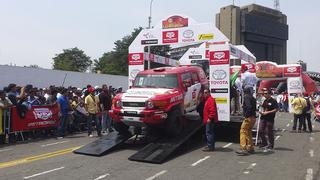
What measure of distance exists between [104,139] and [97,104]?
3631 mm

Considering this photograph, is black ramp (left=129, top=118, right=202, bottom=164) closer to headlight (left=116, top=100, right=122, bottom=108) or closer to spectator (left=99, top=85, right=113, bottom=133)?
headlight (left=116, top=100, right=122, bottom=108)

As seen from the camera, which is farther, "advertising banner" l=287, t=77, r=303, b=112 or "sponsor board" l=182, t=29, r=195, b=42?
"advertising banner" l=287, t=77, r=303, b=112

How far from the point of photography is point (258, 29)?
12344 centimetres

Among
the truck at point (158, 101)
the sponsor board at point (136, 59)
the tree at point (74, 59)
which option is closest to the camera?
the truck at point (158, 101)

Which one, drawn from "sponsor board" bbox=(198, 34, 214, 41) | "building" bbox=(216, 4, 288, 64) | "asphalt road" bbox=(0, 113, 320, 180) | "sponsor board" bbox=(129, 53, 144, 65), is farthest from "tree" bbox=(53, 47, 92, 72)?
"asphalt road" bbox=(0, 113, 320, 180)

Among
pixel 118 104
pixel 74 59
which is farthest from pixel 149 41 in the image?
pixel 74 59

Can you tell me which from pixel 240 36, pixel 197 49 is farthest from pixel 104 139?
pixel 240 36

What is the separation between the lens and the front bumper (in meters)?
12.4

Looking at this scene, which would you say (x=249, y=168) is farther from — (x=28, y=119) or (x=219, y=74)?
(x=28, y=119)

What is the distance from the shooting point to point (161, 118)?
12.4 m

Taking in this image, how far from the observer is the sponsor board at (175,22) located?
16766 mm

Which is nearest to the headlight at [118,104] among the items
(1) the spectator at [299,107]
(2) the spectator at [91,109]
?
(2) the spectator at [91,109]

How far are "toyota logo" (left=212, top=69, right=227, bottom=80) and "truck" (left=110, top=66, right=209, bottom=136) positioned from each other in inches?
30.2

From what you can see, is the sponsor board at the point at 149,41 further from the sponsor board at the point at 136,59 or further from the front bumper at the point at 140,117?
the front bumper at the point at 140,117
